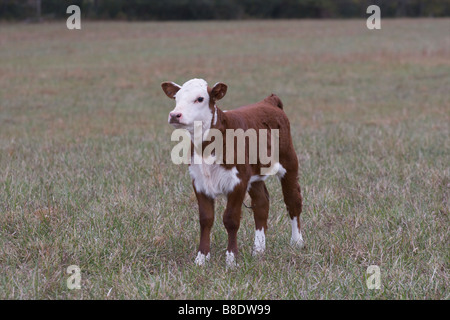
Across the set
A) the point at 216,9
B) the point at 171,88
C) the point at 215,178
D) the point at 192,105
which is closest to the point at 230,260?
the point at 215,178

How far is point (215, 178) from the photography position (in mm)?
4559

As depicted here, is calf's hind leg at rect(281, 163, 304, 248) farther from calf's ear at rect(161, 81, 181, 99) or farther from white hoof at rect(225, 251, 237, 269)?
calf's ear at rect(161, 81, 181, 99)

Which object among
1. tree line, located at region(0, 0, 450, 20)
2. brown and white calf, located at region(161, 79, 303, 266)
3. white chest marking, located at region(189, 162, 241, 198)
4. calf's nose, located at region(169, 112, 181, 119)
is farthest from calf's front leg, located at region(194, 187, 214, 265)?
tree line, located at region(0, 0, 450, 20)

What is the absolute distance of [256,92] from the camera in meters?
20.5

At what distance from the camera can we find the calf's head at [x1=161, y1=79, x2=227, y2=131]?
13.8 ft

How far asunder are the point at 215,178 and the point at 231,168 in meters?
0.14

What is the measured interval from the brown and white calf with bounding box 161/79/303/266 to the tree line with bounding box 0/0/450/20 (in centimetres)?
4259

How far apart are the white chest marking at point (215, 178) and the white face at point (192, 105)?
326 mm

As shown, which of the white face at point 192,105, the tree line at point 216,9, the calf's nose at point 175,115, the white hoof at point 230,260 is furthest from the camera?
the tree line at point 216,9

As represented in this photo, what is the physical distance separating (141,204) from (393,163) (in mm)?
3711

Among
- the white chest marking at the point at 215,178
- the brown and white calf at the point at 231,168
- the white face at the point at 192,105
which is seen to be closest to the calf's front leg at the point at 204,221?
the brown and white calf at the point at 231,168

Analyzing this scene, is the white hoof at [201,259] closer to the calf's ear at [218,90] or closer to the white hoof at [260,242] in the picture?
the white hoof at [260,242]

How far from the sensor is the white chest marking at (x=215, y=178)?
14.9 feet
